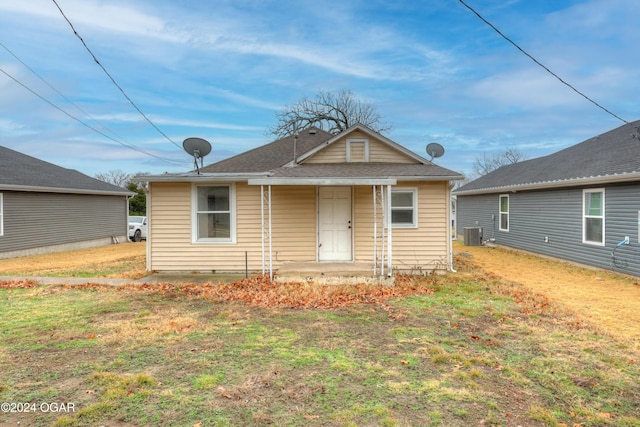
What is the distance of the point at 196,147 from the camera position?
9.94 m

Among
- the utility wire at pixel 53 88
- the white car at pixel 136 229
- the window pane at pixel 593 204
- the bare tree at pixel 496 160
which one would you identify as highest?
the bare tree at pixel 496 160

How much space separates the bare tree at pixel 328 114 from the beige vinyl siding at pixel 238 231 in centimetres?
2054

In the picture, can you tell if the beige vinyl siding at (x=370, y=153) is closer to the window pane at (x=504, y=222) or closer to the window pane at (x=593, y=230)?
the window pane at (x=593, y=230)

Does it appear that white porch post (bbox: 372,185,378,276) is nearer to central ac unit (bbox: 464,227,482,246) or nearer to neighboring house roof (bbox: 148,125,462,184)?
neighboring house roof (bbox: 148,125,462,184)

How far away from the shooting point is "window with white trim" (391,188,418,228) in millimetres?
9734

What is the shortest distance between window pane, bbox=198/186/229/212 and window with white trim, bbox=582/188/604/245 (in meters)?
10.6

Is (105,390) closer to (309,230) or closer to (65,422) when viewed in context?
(65,422)

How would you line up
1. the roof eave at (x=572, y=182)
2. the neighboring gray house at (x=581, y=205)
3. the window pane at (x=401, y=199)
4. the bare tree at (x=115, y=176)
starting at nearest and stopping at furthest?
the roof eave at (x=572, y=182), the neighboring gray house at (x=581, y=205), the window pane at (x=401, y=199), the bare tree at (x=115, y=176)

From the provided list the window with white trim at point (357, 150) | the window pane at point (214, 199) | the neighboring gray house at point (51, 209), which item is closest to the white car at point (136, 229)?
the neighboring gray house at point (51, 209)

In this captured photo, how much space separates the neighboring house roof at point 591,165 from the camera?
31.6ft

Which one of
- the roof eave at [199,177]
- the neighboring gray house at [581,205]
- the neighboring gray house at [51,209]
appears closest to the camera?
the roof eave at [199,177]

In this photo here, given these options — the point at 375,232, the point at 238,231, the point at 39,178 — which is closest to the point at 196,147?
the point at 238,231

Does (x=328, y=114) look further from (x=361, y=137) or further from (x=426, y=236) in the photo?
(x=426, y=236)

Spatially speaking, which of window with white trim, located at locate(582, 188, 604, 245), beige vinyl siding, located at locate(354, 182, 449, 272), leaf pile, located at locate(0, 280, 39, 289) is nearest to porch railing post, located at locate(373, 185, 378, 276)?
beige vinyl siding, located at locate(354, 182, 449, 272)
